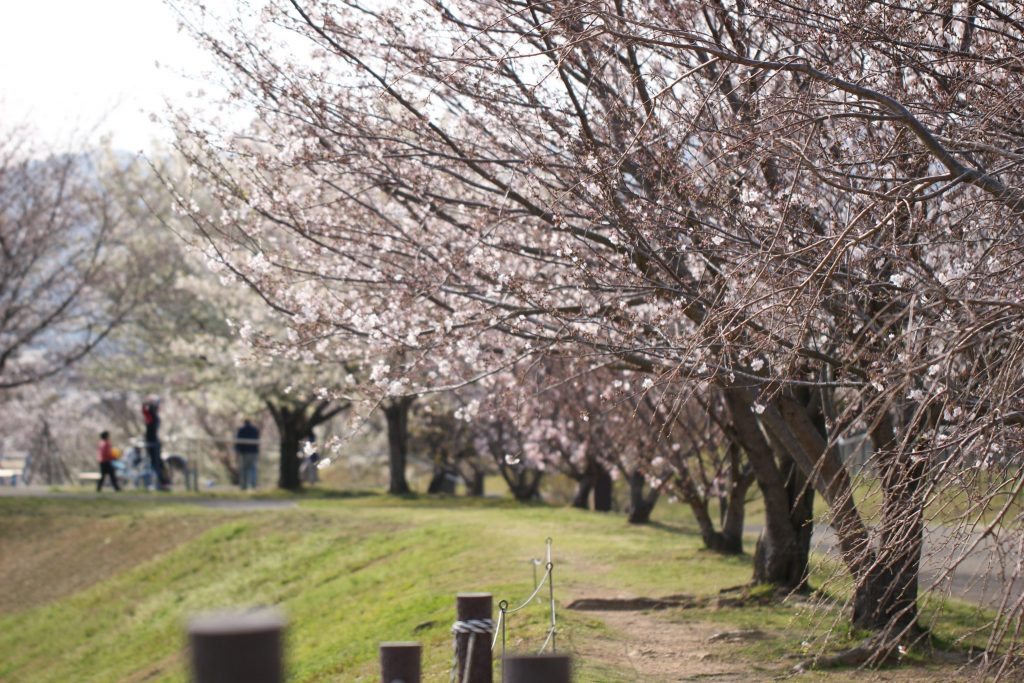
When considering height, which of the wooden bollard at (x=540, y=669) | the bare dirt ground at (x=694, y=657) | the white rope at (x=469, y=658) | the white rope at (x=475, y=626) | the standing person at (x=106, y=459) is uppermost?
the standing person at (x=106, y=459)

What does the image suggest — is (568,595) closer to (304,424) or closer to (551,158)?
(551,158)

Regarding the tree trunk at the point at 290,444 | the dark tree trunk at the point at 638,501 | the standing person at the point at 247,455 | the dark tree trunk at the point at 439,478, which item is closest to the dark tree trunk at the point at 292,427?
the tree trunk at the point at 290,444

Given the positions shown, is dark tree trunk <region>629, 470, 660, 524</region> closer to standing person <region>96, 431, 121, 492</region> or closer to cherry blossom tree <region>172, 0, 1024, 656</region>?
cherry blossom tree <region>172, 0, 1024, 656</region>

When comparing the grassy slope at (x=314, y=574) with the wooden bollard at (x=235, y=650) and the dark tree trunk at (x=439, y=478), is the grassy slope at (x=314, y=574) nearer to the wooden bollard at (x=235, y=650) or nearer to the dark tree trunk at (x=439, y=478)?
the wooden bollard at (x=235, y=650)

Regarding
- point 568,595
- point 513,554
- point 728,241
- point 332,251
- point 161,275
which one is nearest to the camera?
point 728,241

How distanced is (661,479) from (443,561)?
4.20m

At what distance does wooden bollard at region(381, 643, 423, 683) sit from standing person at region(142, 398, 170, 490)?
21737 millimetres

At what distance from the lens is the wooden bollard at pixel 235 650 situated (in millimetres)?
2318

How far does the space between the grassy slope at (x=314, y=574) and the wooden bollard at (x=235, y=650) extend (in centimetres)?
540

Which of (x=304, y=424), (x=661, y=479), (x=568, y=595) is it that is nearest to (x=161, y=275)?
(x=304, y=424)

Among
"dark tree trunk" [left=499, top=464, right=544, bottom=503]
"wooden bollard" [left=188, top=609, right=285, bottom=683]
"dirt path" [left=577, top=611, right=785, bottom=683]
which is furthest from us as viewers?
"dark tree trunk" [left=499, top=464, right=544, bottom=503]

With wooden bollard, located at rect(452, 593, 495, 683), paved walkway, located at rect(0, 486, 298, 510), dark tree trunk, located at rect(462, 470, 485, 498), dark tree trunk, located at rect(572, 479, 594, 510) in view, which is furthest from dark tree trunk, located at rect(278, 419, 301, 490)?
wooden bollard, located at rect(452, 593, 495, 683)

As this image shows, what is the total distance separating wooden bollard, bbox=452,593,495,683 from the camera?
6.21 m

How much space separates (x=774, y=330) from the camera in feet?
21.4
